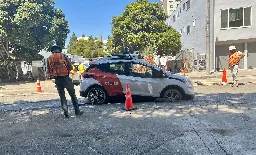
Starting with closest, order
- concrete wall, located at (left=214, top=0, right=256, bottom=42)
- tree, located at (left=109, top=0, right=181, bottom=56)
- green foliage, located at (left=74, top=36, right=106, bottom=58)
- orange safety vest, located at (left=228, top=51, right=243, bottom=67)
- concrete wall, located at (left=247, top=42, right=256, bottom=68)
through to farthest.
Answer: orange safety vest, located at (left=228, top=51, right=243, bottom=67) < concrete wall, located at (left=214, top=0, right=256, bottom=42) < concrete wall, located at (left=247, top=42, right=256, bottom=68) < tree, located at (left=109, top=0, right=181, bottom=56) < green foliage, located at (left=74, top=36, right=106, bottom=58)

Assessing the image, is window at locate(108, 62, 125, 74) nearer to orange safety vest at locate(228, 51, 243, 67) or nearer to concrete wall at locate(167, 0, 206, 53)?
orange safety vest at locate(228, 51, 243, 67)

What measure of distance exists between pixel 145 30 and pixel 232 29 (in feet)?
26.9

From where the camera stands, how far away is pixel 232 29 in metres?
22.0

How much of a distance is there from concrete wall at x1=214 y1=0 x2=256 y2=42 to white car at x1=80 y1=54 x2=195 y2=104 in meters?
15.8

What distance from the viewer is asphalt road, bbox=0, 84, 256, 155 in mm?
4293

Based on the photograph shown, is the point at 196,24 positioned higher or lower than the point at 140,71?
higher

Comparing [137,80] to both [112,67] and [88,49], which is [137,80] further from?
[88,49]

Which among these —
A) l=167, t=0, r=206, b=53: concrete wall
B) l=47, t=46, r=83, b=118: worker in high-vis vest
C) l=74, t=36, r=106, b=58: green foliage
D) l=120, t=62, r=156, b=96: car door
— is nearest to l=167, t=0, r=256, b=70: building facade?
l=167, t=0, r=206, b=53: concrete wall

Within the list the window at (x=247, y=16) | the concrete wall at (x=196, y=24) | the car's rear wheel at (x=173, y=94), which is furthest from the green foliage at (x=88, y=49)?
the car's rear wheel at (x=173, y=94)

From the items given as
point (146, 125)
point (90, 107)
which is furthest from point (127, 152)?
point (90, 107)

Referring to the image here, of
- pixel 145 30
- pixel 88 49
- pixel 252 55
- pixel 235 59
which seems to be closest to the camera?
pixel 235 59

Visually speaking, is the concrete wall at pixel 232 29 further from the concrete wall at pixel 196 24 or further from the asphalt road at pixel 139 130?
the asphalt road at pixel 139 130

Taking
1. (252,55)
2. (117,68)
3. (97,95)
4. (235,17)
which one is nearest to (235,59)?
(117,68)

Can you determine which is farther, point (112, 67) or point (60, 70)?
point (112, 67)
